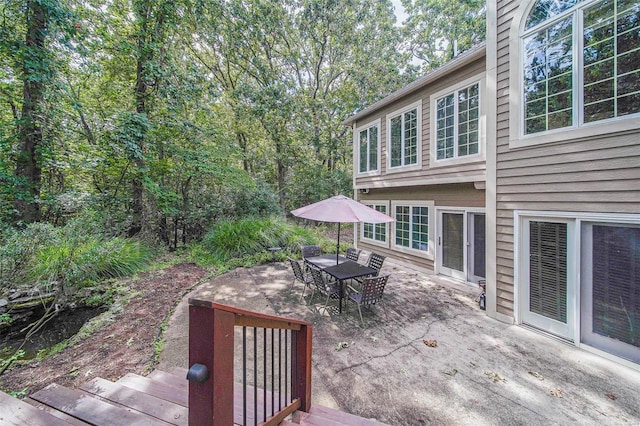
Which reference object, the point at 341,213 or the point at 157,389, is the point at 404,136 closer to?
the point at 341,213

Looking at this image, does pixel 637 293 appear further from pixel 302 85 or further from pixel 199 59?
pixel 199 59

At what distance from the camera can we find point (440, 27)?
14.5 m

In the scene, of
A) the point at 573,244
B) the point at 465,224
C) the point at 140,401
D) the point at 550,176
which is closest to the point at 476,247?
the point at 465,224

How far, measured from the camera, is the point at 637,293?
10.9 feet

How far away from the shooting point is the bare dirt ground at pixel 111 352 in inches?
120

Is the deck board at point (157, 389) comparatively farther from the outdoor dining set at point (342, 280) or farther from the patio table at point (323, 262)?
the patio table at point (323, 262)

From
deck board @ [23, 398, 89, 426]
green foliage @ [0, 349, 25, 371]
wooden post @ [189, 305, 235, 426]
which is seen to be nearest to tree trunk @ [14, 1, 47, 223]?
green foliage @ [0, 349, 25, 371]

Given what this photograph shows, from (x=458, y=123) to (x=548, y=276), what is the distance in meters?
3.85

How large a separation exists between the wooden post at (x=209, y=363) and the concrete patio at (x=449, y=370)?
83.7 inches

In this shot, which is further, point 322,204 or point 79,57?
point 79,57

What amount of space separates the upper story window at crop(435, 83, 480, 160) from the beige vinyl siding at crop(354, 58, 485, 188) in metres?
0.27

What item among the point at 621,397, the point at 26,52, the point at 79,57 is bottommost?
the point at 621,397

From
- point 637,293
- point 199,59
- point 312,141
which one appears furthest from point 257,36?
point 637,293

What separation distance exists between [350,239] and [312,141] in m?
6.23
